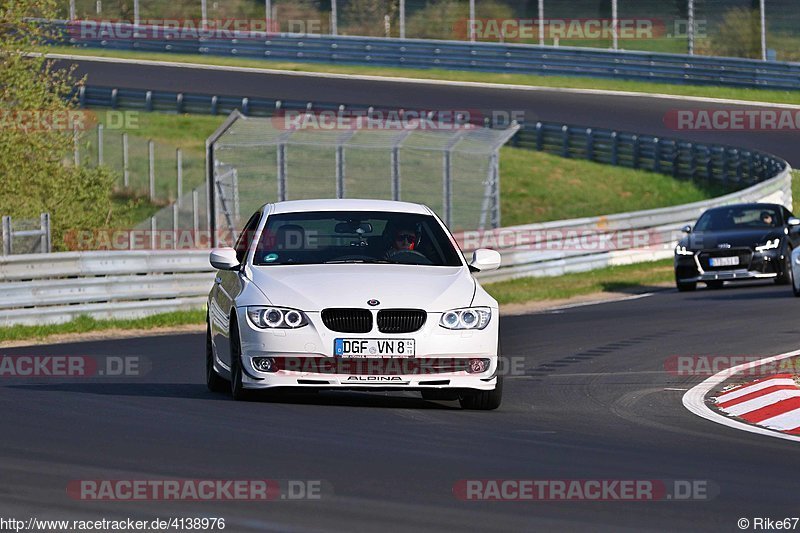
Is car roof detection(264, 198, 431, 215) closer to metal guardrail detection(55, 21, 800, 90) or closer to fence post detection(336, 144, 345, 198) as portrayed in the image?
fence post detection(336, 144, 345, 198)

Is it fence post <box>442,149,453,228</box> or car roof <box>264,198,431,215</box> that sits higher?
car roof <box>264,198,431,215</box>

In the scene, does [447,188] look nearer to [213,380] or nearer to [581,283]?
[581,283]

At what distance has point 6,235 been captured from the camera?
19.8m

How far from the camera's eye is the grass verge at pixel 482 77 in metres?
45.9

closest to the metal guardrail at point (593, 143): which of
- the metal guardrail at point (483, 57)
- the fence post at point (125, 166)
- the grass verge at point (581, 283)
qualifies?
the metal guardrail at point (483, 57)

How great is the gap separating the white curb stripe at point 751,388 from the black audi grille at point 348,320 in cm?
300

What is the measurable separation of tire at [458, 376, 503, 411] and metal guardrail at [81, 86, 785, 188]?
2612 centimetres

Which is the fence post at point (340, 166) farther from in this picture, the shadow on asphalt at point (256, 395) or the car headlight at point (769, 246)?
the shadow on asphalt at point (256, 395)

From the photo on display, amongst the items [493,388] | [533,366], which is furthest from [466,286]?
[533,366]

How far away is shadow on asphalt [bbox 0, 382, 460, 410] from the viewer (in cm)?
1123

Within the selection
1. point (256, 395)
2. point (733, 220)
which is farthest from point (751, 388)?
point (733, 220)

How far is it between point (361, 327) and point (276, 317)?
1.85 ft

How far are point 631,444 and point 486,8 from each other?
131 feet

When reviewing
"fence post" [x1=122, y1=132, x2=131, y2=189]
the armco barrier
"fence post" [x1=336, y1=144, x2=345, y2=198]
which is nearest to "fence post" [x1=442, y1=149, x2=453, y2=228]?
"fence post" [x1=336, y1=144, x2=345, y2=198]
